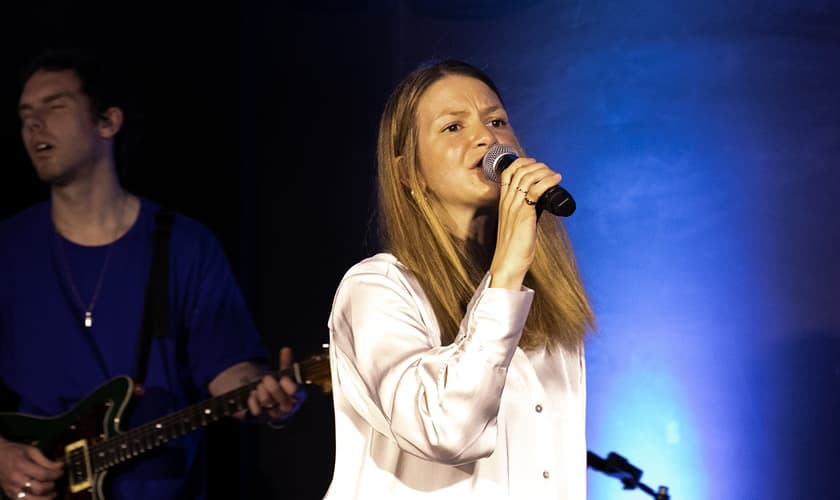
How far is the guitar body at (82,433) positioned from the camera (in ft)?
8.41

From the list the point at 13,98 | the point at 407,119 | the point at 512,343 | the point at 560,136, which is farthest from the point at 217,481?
the point at 512,343

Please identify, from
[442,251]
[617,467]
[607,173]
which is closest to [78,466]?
[617,467]

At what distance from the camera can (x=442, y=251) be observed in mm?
1560

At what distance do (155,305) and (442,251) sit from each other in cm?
138

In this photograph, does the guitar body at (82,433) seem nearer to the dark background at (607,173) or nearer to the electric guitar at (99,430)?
the electric guitar at (99,430)

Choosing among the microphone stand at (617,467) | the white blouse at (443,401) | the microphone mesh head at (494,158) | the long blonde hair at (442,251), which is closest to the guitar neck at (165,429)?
the microphone stand at (617,467)

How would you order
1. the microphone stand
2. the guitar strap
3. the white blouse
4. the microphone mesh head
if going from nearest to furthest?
the white blouse → the microphone mesh head → the microphone stand → the guitar strap

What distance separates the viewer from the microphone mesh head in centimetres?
145

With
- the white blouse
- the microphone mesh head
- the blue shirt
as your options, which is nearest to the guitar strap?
the blue shirt

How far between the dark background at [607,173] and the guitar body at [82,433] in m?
0.43

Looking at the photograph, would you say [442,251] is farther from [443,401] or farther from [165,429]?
[165,429]

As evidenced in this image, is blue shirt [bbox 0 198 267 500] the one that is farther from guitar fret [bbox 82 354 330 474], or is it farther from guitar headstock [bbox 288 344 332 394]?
guitar headstock [bbox 288 344 332 394]

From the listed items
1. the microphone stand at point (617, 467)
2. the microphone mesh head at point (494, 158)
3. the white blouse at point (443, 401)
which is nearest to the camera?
the white blouse at point (443, 401)

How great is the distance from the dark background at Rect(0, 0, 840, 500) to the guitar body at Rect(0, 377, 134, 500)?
0.43 m
